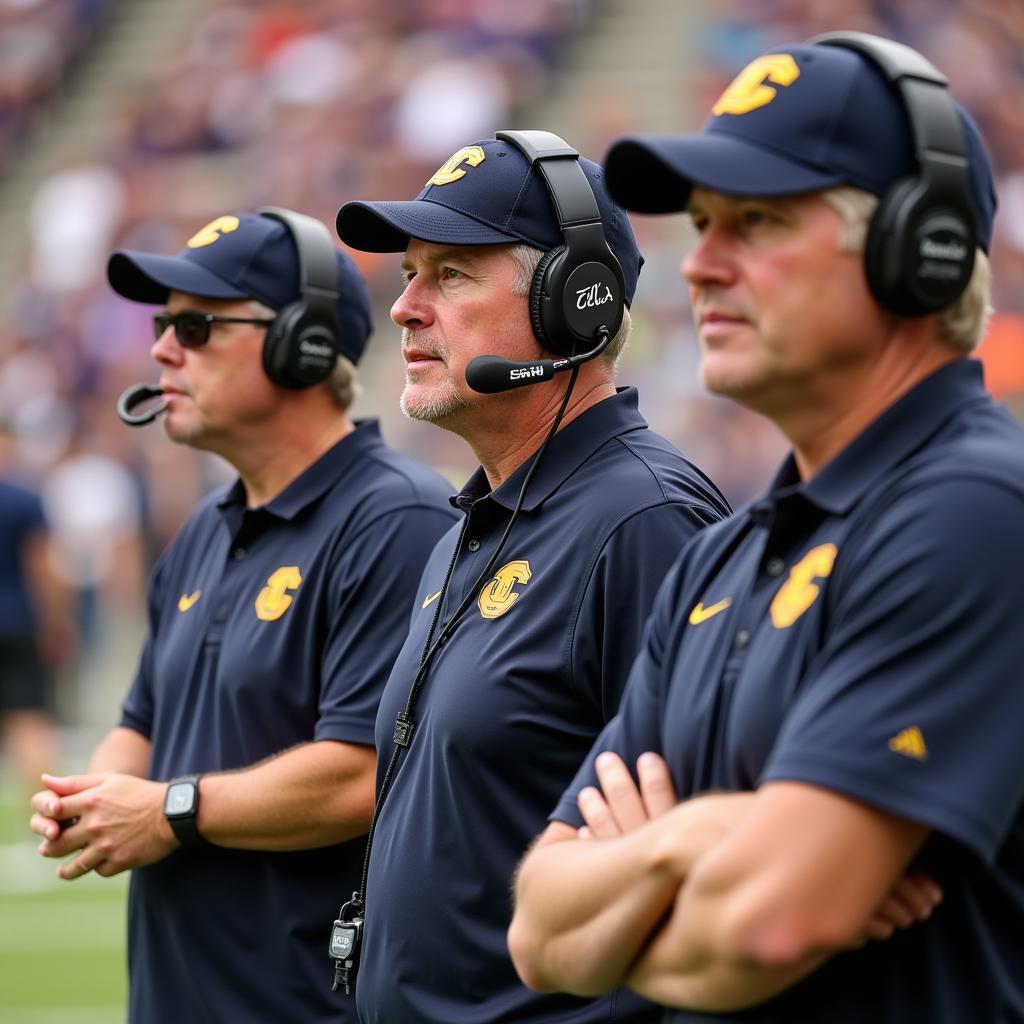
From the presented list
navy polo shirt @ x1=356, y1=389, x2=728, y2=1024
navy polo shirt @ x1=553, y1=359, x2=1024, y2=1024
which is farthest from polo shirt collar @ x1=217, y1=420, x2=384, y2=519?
navy polo shirt @ x1=553, y1=359, x2=1024, y2=1024

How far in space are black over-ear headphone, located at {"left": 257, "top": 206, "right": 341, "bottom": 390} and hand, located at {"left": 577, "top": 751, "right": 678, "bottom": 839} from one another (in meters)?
1.81

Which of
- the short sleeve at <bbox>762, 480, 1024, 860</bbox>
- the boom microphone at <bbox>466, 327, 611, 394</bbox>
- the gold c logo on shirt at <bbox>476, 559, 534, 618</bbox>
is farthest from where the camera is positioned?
the boom microphone at <bbox>466, 327, 611, 394</bbox>

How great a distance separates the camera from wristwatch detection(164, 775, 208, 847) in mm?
3473

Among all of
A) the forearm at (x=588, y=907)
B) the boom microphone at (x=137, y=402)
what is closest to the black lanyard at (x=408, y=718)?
the forearm at (x=588, y=907)

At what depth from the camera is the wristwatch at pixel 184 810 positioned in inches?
137

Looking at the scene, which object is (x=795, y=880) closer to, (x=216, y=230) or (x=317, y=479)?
(x=317, y=479)

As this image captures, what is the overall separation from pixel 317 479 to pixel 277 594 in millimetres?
302

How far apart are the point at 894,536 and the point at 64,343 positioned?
14.7 meters

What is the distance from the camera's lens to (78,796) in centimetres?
352

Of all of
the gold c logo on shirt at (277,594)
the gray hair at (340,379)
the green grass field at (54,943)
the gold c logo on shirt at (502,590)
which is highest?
the gray hair at (340,379)

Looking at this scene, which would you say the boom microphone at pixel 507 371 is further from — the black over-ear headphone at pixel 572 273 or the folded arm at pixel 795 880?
the folded arm at pixel 795 880

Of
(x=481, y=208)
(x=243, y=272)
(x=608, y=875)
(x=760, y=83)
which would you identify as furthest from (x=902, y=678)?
(x=243, y=272)

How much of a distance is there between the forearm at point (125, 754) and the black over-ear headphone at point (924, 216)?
7.72 ft

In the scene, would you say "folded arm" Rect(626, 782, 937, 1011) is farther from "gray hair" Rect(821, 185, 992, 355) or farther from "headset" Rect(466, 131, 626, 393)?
"headset" Rect(466, 131, 626, 393)
